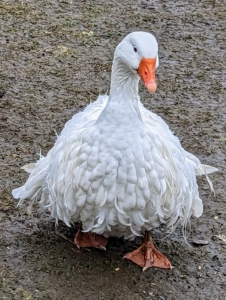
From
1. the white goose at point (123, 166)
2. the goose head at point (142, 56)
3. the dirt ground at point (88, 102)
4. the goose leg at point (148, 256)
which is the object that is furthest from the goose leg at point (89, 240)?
the goose head at point (142, 56)

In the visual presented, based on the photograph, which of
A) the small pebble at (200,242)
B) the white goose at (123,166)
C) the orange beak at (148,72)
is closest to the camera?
the orange beak at (148,72)

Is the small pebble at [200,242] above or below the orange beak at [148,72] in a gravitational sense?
below

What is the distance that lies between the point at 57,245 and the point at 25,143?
1267 mm

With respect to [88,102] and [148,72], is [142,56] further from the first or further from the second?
[88,102]

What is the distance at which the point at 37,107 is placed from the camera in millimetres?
6215

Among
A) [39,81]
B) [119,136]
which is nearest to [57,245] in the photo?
[119,136]

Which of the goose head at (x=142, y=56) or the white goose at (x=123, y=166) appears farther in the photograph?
the white goose at (x=123, y=166)

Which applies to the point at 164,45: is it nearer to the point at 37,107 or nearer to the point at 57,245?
the point at 37,107

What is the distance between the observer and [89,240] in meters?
4.64

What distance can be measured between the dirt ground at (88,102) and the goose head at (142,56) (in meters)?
1.32

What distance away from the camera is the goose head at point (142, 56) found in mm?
3871

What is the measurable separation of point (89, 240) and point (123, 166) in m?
0.83

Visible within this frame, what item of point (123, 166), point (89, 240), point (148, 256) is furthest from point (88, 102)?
point (123, 166)

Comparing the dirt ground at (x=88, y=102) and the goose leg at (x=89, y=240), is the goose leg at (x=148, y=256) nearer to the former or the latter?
the dirt ground at (x=88, y=102)
